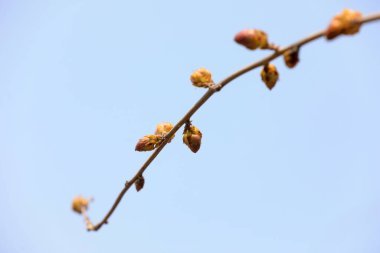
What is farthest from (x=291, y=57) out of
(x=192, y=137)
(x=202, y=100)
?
(x=192, y=137)

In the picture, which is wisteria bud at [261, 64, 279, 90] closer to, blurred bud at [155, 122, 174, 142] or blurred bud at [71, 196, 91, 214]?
blurred bud at [155, 122, 174, 142]

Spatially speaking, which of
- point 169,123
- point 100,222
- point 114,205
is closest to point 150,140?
point 169,123

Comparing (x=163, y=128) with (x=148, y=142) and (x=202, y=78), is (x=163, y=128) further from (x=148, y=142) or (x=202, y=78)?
(x=202, y=78)

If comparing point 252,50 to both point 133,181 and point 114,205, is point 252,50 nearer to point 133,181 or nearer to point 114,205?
point 133,181

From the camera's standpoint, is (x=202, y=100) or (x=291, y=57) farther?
(x=202, y=100)

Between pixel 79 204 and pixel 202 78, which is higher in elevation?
pixel 202 78

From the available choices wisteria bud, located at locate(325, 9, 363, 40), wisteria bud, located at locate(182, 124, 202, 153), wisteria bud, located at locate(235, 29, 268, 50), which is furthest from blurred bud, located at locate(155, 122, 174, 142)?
wisteria bud, located at locate(325, 9, 363, 40)
